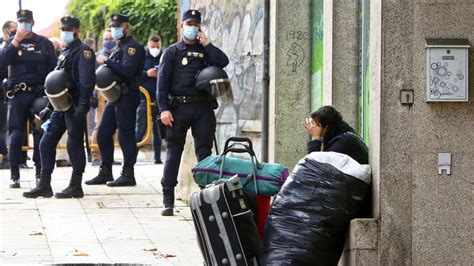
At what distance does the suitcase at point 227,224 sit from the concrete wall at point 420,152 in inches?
32.9

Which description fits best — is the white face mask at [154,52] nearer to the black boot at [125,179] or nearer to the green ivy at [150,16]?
the black boot at [125,179]

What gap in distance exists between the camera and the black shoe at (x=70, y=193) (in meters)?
15.1

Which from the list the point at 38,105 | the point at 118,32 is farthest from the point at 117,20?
the point at 38,105

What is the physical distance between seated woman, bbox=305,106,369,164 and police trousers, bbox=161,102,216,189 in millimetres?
3467

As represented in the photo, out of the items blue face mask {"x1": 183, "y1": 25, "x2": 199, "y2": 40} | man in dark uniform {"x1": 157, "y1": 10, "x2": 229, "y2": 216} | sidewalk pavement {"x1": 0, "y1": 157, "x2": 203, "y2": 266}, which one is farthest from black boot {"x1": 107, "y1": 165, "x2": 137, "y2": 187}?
blue face mask {"x1": 183, "y1": 25, "x2": 199, "y2": 40}

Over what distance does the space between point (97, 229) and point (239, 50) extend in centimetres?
291

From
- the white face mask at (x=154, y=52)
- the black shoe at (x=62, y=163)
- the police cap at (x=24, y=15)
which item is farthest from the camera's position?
the white face mask at (x=154, y=52)

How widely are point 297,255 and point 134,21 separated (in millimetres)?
20077

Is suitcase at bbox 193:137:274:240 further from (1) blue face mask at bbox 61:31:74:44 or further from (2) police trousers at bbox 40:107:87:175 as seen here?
(1) blue face mask at bbox 61:31:74:44

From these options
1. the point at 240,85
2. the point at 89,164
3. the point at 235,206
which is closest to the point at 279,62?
the point at 240,85

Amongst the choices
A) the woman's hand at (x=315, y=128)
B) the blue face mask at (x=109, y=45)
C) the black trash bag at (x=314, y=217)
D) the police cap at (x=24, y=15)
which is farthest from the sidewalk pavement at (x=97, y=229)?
the blue face mask at (x=109, y=45)

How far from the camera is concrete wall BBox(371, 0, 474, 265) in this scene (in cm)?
903

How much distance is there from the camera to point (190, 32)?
1336cm

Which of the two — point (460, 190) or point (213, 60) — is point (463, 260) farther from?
point (213, 60)
